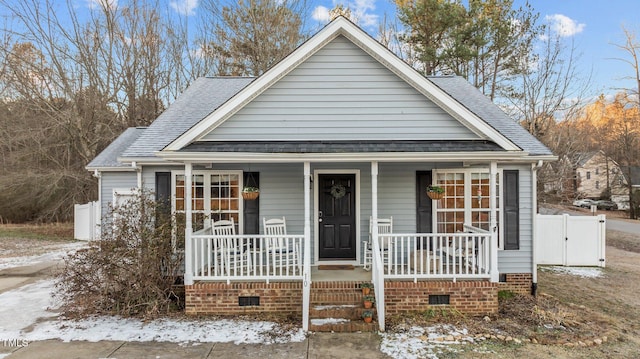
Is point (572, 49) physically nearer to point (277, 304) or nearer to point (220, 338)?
point (277, 304)

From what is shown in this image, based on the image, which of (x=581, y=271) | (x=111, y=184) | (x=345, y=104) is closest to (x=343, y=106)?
(x=345, y=104)

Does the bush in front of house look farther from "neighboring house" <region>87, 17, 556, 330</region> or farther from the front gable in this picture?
the front gable

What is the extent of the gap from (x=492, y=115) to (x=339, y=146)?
14.5 feet

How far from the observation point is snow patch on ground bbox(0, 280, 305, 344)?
213 inches

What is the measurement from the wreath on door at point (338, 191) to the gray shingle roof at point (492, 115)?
117 inches

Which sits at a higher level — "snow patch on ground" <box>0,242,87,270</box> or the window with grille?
the window with grille

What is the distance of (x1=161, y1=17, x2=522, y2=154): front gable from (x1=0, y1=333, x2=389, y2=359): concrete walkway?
147 inches

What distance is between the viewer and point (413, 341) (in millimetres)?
5289

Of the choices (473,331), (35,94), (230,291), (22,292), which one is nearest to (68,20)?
(35,94)

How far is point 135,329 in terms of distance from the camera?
5707 millimetres

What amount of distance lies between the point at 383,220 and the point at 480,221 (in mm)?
2135

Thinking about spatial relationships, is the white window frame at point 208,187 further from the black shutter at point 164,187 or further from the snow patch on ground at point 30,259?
the snow patch on ground at point 30,259

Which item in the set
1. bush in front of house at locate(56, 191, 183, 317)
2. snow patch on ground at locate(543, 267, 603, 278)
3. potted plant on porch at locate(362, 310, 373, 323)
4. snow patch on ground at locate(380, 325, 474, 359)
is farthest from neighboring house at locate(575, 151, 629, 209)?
bush in front of house at locate(56, 191, 183, 317)

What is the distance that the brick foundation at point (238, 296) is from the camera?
20.8ft
